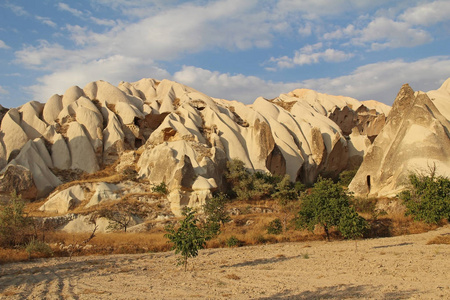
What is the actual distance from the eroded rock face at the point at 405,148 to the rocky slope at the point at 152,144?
9.21 meters

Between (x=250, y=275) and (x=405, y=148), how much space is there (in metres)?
18.1

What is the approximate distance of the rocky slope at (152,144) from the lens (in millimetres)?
26091

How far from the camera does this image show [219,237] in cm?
1631

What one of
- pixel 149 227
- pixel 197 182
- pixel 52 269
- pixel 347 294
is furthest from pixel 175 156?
pixel 347 294

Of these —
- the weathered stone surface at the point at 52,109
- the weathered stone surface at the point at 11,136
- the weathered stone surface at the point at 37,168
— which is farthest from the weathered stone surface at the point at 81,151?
the weathered stone surface at the point at 52,109

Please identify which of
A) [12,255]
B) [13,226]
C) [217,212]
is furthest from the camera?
[217,212]

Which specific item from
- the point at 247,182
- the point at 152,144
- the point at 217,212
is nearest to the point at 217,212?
the point at 217,212

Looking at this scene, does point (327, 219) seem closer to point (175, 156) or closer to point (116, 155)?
point (175, 156)

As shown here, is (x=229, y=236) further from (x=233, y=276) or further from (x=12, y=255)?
(x=12, y=255)

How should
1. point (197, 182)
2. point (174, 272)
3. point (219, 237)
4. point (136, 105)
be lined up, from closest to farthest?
point (174, 272), point (219, 237), point (197, 182), point (136, 105)

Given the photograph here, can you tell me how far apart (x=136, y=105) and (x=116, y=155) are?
416 inches

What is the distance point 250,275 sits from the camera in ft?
29.7

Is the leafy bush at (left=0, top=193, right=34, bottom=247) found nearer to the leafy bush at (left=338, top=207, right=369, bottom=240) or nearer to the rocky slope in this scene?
the rocky slope

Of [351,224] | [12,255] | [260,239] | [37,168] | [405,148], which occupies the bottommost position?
[260,239]
